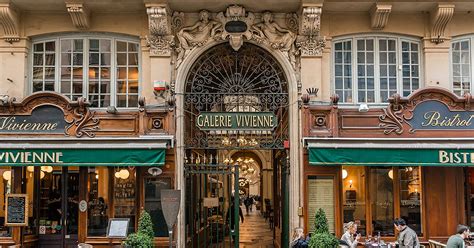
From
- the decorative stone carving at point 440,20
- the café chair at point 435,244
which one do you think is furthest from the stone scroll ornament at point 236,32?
the café chair at point 435,244

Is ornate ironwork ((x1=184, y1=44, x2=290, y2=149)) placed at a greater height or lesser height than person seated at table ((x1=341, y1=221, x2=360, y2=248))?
greater

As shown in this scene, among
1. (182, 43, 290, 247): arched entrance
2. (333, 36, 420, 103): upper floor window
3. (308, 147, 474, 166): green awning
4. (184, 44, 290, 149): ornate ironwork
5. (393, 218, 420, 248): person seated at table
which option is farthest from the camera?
(333, 36, 420, 103): upper floor window

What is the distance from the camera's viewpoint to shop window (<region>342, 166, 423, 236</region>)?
14586mm

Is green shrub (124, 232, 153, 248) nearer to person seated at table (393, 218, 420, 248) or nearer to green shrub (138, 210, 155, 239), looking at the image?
green shrub (138, 210, 155, 239)

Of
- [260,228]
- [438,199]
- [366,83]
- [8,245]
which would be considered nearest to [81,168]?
[8,245]

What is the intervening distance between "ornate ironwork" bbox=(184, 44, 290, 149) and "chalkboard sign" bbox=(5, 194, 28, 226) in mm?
4213

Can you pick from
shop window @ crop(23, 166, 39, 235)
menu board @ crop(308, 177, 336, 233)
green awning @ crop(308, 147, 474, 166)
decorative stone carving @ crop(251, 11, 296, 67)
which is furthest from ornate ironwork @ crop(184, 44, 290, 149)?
shop window @ crop(23, 166, 39, 235)

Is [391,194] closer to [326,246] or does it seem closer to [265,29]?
[326,246]

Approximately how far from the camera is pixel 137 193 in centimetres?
1452

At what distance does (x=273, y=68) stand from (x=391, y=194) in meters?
4.37

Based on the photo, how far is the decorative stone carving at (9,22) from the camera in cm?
1427

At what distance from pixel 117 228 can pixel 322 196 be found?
16.5ft

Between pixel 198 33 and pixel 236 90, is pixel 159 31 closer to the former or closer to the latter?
pixel 198 33

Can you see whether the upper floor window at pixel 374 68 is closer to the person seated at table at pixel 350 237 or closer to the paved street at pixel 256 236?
the person seated at table at pixel 350 237
